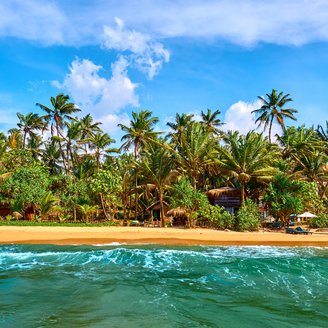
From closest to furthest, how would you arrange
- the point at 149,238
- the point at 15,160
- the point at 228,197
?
the point at 149,238
the point at 228,197
the point at 15,160

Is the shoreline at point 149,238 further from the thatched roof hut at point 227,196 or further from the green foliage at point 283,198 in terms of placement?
the thatched roof hut at point 227,196

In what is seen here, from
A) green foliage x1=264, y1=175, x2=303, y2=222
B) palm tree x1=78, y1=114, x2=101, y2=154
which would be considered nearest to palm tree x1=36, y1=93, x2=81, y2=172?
palm tree x1=78, y1=114, x2=101, y2=154

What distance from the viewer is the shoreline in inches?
864

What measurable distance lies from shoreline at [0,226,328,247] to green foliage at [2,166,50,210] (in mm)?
5070

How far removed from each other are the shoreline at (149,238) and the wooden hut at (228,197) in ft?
26.9

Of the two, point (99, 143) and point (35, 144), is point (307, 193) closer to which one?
point (99, 143)

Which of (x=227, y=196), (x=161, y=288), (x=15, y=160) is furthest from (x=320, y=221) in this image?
(x=15, y=160)

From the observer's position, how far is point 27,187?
3052cm

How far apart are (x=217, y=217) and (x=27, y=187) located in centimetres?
1711

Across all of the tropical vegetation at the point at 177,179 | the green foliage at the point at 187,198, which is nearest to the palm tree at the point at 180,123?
the tropical vegetation at the point at 177,179

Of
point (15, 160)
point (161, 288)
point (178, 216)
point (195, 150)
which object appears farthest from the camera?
point (15, 160)

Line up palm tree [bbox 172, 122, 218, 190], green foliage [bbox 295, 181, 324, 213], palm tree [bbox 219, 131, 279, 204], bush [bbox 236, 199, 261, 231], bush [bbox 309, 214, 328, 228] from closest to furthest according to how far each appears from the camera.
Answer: bush [bbox 236, 199, 261, 231] < green foliage [bbox 295, 181, 324, 213] < bush [bbox 309, 214, 328, 228] < palm tree [bbox 219, 131, 279, 204] < palm tree [bbox 172, 122, 218, 190]

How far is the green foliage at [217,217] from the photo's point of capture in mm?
28125

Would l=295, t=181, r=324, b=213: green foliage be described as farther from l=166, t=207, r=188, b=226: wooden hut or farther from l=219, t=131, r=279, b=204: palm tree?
l=166, t=207, r=188, b=226: wooden hut
